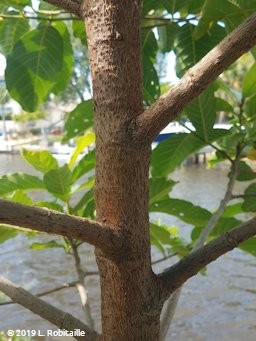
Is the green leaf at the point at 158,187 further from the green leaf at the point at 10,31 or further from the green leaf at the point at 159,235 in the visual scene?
the green leaf at the point at 10,31

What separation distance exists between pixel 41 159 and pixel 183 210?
32 cm

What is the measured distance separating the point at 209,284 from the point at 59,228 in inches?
216

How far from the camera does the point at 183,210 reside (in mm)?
960

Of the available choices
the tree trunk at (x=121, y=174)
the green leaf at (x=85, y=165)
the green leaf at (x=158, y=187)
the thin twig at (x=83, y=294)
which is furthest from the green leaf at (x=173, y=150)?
the tree trunk at (x=121, y=174)

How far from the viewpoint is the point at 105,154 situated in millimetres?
568

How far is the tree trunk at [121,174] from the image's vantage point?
56 centimetres

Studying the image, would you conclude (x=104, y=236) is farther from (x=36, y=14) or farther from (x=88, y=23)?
(x=36, y=14)

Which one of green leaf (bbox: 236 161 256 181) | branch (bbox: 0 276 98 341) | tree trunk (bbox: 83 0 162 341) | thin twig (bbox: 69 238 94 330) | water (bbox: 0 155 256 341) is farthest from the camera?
water (bbox: 0 155 256 341)

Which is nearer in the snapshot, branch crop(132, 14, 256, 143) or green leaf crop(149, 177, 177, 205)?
branch crop(132, 14, 256, 143)

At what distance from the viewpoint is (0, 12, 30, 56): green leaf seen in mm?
974

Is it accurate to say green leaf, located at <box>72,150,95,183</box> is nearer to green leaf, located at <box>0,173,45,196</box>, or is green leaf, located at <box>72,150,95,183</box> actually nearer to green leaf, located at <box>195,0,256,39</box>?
green leaf, located at <box>0,173,45,196</box>

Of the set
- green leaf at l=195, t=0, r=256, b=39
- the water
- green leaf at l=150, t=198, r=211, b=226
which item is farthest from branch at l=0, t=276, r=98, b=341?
the water

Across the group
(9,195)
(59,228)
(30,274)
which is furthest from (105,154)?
(30,274)

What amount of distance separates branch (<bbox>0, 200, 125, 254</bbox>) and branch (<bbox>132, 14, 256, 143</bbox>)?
12 cm
